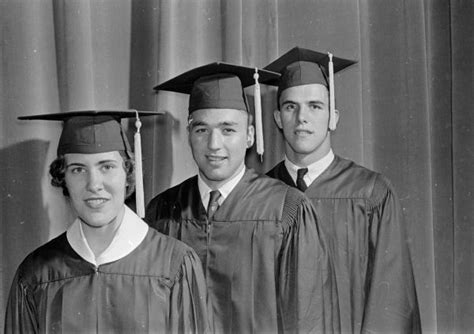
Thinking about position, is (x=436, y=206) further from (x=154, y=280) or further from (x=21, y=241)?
(x=21, y=241)

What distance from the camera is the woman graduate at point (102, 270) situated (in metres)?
1.80

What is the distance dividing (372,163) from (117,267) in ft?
4.22

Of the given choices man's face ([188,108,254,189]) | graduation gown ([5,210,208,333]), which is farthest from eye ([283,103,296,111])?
graduation gown ([5,210,208,333])

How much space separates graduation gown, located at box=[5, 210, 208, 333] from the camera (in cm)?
180

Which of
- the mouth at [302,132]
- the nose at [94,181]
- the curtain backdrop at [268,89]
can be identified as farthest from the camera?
the curtain backdrop at [268,89]

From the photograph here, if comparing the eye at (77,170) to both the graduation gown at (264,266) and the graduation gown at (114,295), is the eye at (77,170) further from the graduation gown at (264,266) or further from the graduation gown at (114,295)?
the graduation gown at (264,266)

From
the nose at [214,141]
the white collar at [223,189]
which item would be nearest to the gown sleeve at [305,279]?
the white collar at [223,189]

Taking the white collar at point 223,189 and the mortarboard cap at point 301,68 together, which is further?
the mortarboard cap at point 301,68

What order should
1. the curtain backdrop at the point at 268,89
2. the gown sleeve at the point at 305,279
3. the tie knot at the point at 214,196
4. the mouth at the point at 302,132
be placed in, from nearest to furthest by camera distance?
the gown sleeve at the point at 305,279
the tie knot at the point at 214,196
the mouth at the point at 302,132
the curtain backdrop at the point at 268,89

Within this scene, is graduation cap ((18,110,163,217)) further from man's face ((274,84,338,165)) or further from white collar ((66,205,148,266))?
man's face ((274,84,338,165))

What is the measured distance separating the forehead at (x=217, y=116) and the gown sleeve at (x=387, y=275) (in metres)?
0.56

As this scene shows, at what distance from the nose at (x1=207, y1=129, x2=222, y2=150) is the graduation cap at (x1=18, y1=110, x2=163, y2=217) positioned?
0.67 feet

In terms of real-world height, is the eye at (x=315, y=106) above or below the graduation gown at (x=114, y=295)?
above

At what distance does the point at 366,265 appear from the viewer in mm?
2217
